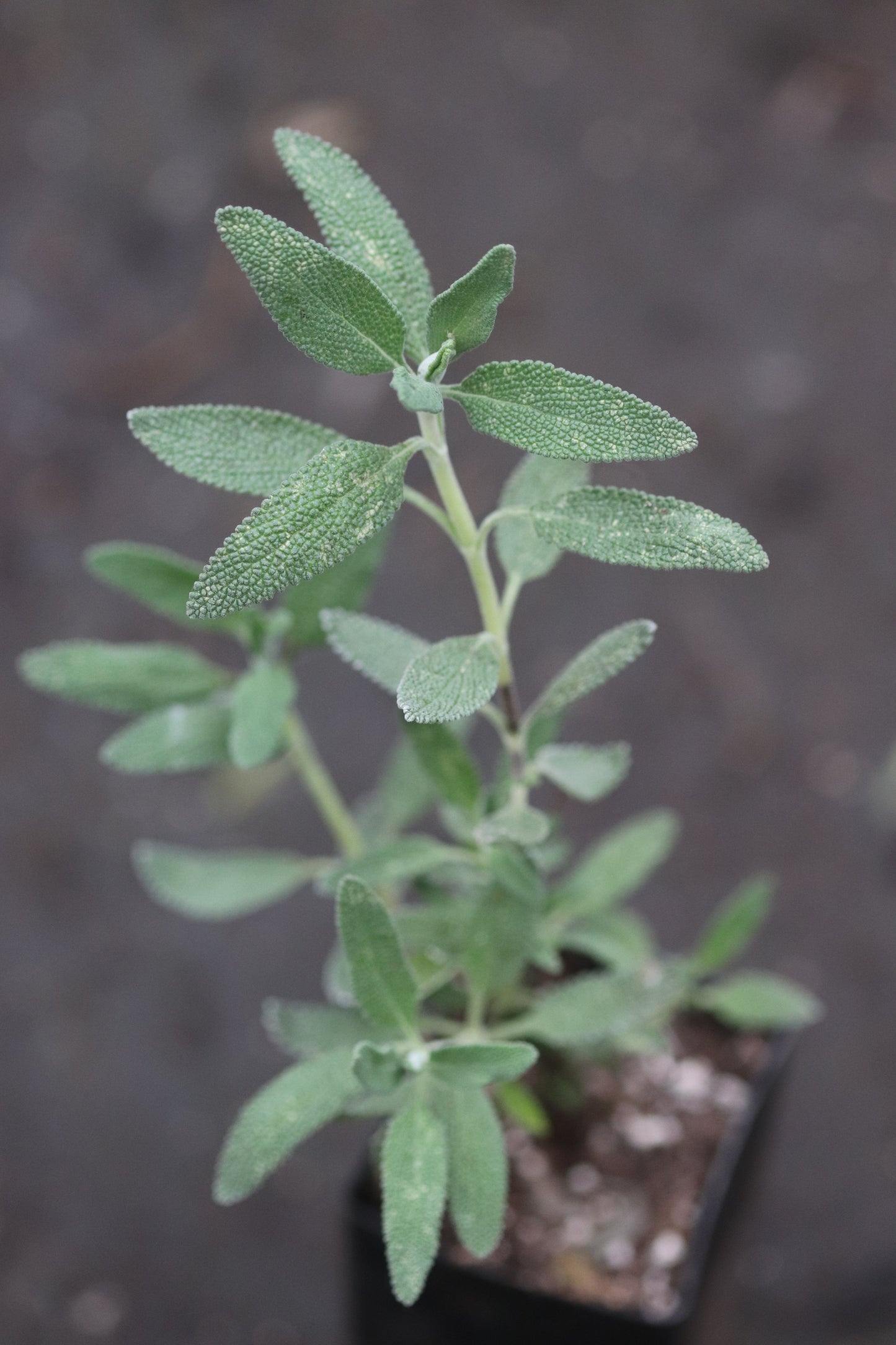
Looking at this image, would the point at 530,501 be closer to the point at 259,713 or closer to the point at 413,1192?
the point at 259,713

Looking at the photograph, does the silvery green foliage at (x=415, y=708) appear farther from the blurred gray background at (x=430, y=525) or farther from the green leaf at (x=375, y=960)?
the blurred gray background at (x=430, y=525)

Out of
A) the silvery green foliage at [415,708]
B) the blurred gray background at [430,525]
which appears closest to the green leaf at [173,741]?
the silvery green foliage at [415,708]

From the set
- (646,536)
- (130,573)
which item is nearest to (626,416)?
(646,536)

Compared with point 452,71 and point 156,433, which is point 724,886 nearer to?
point 156,433

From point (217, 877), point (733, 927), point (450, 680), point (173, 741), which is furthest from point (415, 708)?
point (733, 927)

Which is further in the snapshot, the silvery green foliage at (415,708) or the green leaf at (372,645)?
the green leaf at (372,645)

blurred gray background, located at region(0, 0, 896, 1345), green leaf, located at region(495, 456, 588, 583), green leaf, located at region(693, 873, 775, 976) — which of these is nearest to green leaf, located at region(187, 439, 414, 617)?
green leaf, located at region(495, 456, 588, 583)

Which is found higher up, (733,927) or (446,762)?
(446,762)
